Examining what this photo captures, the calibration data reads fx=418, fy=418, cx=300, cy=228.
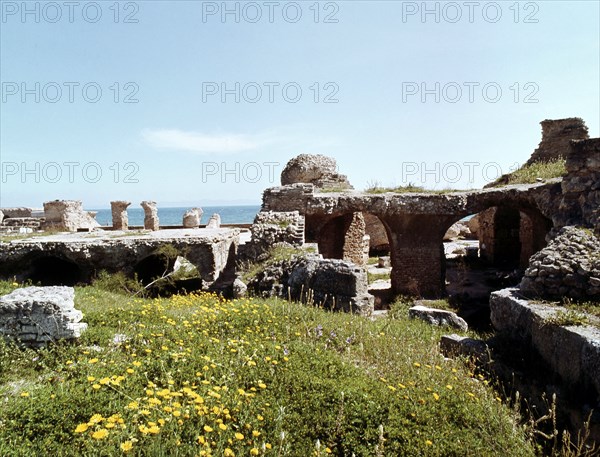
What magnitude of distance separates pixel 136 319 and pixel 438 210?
1117cm

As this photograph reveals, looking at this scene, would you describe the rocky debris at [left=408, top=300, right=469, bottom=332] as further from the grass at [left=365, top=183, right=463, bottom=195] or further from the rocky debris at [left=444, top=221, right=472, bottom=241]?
the rocky debris at [left=444, top=221, right=472, bottom=241]

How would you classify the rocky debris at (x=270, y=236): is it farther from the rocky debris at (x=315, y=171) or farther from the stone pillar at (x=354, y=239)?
the rocky debris at (x=315, y=171)

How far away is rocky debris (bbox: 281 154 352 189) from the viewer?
63.5 ft

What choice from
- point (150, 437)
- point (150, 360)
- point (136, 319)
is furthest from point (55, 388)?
point (136, 319)

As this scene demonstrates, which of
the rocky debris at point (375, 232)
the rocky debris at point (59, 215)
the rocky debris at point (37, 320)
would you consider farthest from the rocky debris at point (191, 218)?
Result: the rocky debris at point (37, 320)

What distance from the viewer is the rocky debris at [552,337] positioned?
4832 mm

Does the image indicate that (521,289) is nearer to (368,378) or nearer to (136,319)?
(368,378)

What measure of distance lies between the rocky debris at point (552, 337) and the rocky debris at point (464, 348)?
466mm

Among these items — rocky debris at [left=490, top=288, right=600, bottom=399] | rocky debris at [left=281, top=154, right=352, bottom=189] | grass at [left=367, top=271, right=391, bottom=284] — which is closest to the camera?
rocky debris at [left=490, top=288, right=600, bottom=399]

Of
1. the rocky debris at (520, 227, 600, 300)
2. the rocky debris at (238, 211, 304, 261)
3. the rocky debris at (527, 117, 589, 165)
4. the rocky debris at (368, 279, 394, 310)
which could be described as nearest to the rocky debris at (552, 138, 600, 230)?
the rocky debris at (520, 227, 600, 300)

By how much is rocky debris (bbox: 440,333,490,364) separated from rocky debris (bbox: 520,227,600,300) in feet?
4.27

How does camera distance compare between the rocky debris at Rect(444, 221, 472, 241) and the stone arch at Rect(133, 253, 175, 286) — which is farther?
the rocky debris at Rect(444, 221, 472, 241)

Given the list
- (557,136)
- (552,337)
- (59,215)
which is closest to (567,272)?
(552,337)

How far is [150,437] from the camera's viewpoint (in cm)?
353
